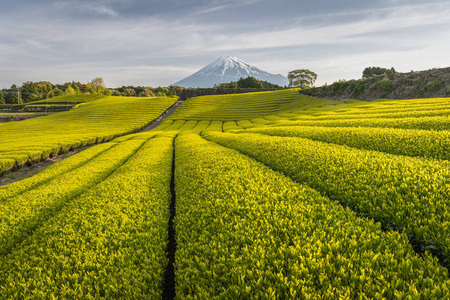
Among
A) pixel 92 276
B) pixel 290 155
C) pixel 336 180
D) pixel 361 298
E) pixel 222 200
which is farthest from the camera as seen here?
pixel 290 155

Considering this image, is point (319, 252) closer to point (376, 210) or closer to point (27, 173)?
point (376, 210)

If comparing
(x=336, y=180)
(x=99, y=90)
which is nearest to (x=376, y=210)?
(x=336, y=180)

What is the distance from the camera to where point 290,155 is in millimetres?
10711

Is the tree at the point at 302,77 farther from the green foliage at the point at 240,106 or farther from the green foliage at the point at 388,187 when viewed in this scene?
the green foliage at the point at 388,187

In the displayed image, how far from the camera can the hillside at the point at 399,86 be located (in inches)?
1362

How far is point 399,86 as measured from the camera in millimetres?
40094

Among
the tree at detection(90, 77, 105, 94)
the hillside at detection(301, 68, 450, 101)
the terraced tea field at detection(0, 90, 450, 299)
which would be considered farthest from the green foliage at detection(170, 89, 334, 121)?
the tree at detection(90, 77, 105, 94)

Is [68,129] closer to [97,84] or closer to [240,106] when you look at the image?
[240,106]

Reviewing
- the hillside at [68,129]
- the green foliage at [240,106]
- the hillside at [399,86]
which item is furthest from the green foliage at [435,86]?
the hillside at [68,129]

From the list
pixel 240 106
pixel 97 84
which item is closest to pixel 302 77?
pixel 240 106

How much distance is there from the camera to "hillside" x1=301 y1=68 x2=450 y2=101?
113ft

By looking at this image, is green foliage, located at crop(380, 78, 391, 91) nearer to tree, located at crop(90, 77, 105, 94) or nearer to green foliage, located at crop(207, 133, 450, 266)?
green foliage, located at crop(207, 133, 450, 266)

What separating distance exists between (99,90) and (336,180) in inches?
6690

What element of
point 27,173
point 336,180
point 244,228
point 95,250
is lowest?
point 27,173
